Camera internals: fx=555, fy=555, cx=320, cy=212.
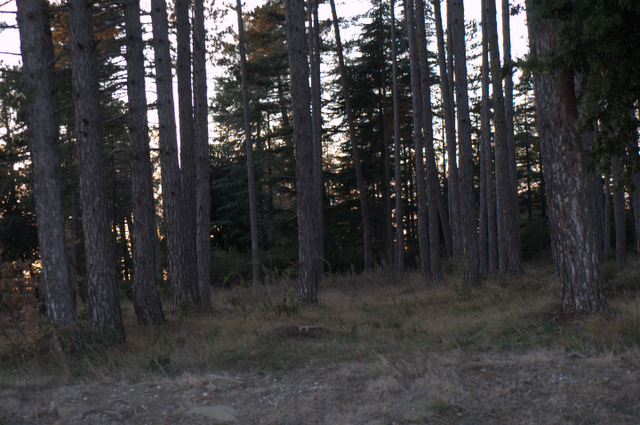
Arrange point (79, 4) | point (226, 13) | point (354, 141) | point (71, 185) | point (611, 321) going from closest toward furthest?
point (611, 321) → point (79, 4) → point (226, 13) → point (71, 185) → point (354, 141)

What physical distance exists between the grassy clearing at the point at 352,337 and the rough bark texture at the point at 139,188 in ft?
1.72

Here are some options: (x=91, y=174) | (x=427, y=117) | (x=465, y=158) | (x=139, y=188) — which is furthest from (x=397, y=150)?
(x=91, y=174)

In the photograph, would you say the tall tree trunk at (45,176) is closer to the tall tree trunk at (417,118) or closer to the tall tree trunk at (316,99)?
the tall tree trunk at (417,118)

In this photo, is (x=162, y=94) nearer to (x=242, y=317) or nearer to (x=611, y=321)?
(x=242, y=317)

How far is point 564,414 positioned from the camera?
4969 millimetres

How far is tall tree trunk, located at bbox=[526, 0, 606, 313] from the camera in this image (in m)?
8.43

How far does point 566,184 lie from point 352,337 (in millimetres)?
4134

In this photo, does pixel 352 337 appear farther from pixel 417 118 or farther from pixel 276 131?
pixel 276 131

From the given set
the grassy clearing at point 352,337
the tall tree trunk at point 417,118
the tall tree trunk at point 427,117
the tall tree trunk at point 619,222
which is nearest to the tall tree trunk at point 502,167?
the tall tree trunk at point 427,117

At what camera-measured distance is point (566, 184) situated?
852cm

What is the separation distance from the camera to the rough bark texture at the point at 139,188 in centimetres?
1112

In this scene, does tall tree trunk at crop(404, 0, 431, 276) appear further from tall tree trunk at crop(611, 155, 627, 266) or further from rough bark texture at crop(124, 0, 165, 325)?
rough bark texture at crop(124, 0, 165, 325)

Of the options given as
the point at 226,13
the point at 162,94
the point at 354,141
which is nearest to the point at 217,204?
the point at 354,141

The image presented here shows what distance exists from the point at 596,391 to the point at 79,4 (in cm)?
919
